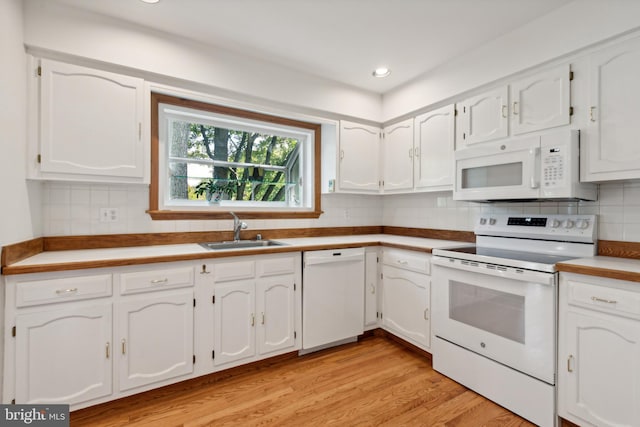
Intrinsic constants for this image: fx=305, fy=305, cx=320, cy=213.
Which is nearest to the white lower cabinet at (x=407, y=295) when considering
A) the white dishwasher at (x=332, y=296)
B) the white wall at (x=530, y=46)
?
the white dishwasher at (x=332, y=296)

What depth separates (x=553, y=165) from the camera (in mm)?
1812

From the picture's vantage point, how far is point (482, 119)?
2.28 m

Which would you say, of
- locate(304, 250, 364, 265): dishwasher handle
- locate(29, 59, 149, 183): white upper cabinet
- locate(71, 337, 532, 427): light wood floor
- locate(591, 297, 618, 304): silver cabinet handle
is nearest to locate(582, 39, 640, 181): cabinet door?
locate(591, 297, 618, 304): silver cabinet handle

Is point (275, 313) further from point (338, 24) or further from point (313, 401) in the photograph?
point (338, 24)

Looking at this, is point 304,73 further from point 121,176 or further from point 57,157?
point 57,157

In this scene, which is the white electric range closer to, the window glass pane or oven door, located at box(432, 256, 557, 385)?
oven door, located at box(432, 256, 557, 385)

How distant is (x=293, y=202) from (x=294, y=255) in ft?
3.00

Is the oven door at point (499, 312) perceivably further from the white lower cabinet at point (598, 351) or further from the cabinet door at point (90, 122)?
the cabinet door at point (90, 122)

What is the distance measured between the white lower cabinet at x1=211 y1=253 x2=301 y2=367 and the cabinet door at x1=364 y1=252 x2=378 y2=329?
0.67m

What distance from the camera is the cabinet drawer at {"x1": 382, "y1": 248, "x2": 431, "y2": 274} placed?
2.34 metres

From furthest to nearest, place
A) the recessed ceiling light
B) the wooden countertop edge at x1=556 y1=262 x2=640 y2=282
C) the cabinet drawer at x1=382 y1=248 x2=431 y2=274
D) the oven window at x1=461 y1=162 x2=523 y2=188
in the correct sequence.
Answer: the recessed ceiling light < the cabinet drawer at x1=382 y1=248 x2=431 y2=274 < the oven window at x1=461 y1=162 x2=523 y2=188 < the wooden countertop edge at x1=556 y1=262 x2=640 y2=282

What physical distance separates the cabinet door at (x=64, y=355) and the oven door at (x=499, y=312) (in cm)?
212

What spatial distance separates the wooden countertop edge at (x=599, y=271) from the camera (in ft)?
4.42

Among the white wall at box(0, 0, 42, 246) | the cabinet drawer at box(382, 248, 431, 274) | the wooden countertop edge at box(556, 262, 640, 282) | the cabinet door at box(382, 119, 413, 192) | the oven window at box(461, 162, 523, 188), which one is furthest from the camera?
the cabinet door at box(382, 119, 413, 192)
